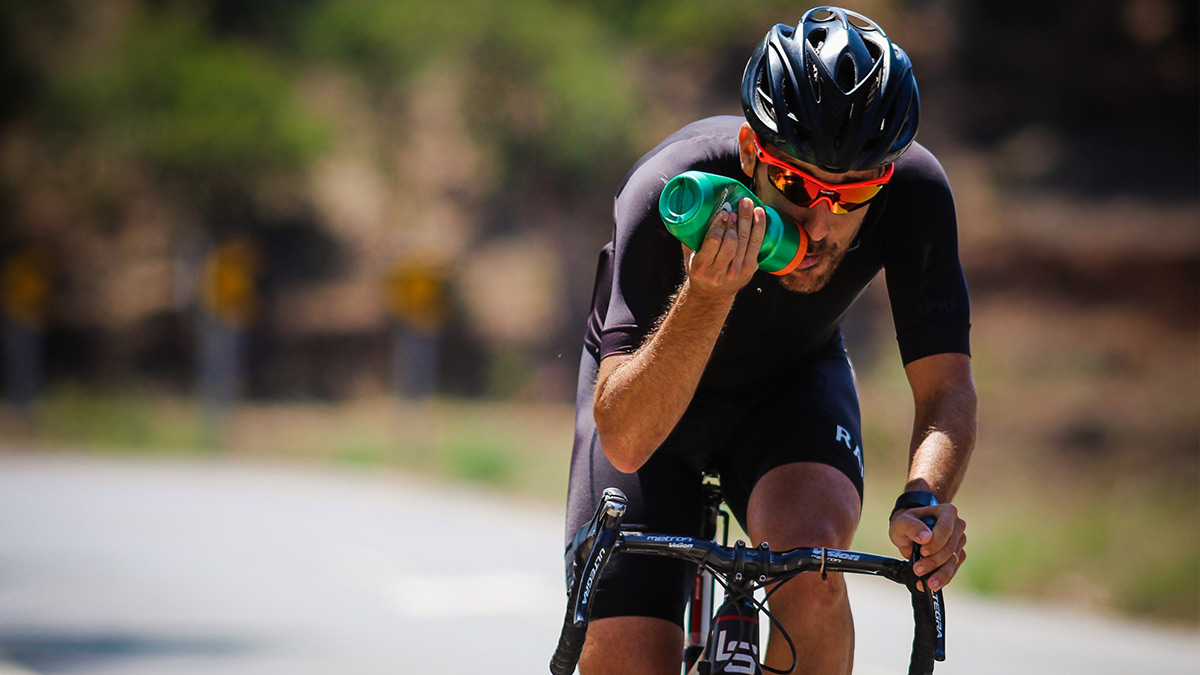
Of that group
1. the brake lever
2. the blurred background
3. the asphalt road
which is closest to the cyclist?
the brake lever

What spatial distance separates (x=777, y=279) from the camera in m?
3.45

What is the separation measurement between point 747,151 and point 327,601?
762 centimetres

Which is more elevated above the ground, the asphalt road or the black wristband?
the asphalt road

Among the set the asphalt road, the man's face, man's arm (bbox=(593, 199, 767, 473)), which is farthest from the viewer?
the asphalt road

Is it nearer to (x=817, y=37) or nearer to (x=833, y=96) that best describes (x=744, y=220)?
(x=833, y=96)

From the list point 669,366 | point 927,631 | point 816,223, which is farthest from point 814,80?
point 927,631

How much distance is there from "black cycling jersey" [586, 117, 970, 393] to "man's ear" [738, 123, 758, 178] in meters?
0.11

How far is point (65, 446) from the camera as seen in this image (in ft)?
92.6

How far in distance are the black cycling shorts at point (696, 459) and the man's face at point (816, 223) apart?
0.35 metres

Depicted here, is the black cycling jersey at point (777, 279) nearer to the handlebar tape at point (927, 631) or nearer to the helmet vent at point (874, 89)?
the helmet vent at point (874, 89)

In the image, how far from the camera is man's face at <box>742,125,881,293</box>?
3090 millimetres

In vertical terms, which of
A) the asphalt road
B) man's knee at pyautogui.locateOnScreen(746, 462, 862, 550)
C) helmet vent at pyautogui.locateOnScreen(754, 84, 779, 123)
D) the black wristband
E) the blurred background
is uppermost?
the blurred background

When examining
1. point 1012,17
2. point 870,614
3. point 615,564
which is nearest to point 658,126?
point 1012,17

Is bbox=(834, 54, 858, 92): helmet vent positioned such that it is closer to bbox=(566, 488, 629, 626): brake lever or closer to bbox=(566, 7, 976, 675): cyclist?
bbox=(566, 7, 976, 675): cyclist
